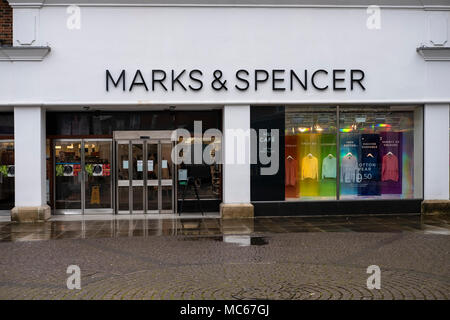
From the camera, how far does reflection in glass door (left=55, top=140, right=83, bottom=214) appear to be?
14.4 meters

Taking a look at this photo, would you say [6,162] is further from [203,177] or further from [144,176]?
[203,177]

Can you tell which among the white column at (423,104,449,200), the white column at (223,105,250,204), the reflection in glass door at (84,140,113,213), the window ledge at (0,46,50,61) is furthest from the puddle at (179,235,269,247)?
the window ledge at (0,46,50,61)

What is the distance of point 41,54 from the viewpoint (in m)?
12.6

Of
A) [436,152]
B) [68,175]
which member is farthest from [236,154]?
[436,152]

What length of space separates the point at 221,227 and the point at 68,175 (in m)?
5.66

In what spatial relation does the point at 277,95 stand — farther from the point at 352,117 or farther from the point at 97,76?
the point at 97,76

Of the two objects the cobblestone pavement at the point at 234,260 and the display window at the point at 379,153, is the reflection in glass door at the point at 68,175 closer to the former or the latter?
the cobblestone pavement at the point at 234,260

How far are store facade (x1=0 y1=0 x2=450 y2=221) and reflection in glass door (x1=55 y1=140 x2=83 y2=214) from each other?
0.03m

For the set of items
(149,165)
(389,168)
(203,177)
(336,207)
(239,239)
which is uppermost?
(149,165)

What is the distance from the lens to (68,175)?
14367 millimetres

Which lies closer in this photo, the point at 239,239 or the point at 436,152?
the point at 239,239

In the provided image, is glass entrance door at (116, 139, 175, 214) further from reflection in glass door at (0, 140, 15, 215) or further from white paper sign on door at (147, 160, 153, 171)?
reflection in glass door at (0, 140, 15, 215)

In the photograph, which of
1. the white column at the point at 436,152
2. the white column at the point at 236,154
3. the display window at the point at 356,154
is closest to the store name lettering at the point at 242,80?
the white column at the point at 236,154
